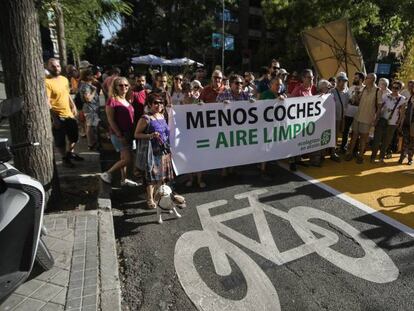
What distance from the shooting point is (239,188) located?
5.56 m

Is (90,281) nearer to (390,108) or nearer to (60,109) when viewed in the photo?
(60,109)

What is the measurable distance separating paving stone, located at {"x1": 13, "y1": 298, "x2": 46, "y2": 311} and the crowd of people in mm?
2074

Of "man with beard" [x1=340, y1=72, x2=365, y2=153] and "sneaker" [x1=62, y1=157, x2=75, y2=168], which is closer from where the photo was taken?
"sneaker" [x1=62, y1=157, x2=75, y2=168]

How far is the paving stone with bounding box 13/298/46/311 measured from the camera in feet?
8.53

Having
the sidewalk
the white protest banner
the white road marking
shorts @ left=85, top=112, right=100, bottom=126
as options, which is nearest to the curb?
the sidewalk

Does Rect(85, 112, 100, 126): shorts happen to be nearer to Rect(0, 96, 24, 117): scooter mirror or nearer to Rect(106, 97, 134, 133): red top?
Rect(106, 97, 134, 133): red top

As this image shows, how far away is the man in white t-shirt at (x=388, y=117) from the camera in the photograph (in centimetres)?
687

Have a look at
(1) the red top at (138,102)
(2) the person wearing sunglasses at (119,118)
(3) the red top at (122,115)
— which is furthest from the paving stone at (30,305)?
(1) the red top at (138,102)

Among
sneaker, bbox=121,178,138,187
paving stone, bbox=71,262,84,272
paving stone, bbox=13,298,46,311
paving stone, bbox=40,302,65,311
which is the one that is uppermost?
sneaker, bbox=121,178,138,187

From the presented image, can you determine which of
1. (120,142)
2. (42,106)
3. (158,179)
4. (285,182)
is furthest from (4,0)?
(285,182)

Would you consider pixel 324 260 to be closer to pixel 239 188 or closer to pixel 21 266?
pixel 239 188

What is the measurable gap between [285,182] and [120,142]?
289 centimetres

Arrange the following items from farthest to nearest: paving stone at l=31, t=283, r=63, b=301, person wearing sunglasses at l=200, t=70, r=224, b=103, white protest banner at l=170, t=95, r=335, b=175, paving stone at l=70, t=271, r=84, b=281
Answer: person wearing sunglasses at l=200, t=70, r=224, b=103 < white protest banner at l=170, t=95, r=335, b=175 < paving stone at l=70, t=271, r=84, b=281 < paving stone at l=31, t=283, r=63, b=301

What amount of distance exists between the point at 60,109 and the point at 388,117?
6.44 m
